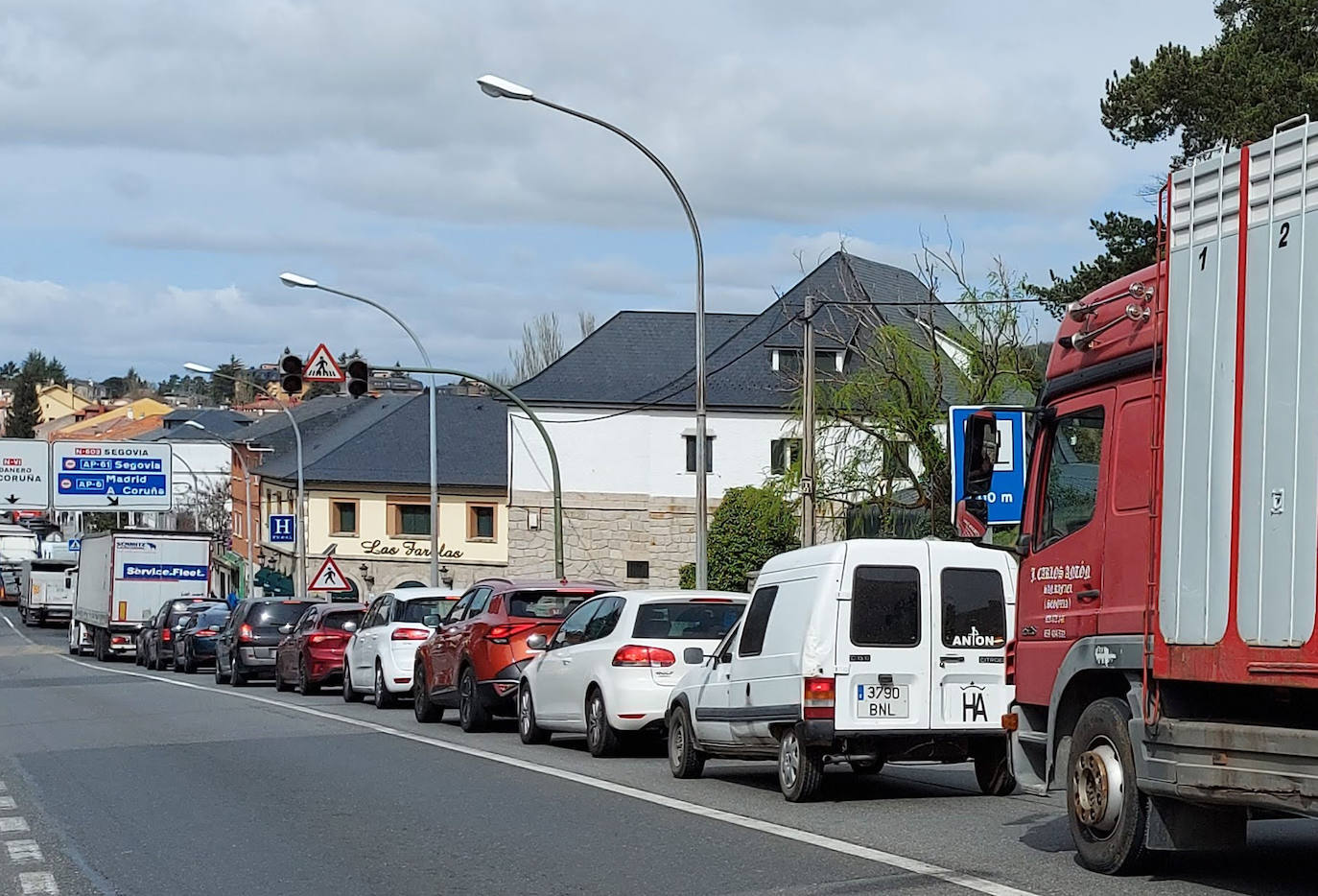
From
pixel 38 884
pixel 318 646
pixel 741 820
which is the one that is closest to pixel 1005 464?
pixel 741 820

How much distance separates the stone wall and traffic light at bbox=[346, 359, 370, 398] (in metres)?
27.3

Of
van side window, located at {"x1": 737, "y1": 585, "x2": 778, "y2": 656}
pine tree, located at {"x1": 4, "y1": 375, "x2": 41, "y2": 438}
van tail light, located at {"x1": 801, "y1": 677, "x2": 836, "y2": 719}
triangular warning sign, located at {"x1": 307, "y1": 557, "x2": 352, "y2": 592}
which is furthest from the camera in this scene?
pine tree, located at {"x1": 4, "y1": 375, "x2": 41, "y2": 438}

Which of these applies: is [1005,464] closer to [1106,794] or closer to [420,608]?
[1106,794]

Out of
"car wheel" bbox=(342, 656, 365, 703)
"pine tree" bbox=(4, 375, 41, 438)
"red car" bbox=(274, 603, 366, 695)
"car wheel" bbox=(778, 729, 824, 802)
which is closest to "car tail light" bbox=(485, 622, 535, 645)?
"car wheel" bbox=(342, 656, 365, 703)

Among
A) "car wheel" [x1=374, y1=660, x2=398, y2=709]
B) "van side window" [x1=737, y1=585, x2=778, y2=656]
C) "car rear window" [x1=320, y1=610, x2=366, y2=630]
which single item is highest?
"van side window" [x1=737, y1=585, x2=778, y2=656]

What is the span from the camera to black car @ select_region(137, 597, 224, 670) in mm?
42031

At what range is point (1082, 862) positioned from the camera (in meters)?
9.38

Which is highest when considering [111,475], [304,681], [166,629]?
[111,475]

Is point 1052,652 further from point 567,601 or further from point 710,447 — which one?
point 710,447

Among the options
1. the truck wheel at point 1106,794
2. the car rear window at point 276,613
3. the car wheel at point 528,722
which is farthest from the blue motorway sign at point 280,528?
the truck wheel at point 1106,794

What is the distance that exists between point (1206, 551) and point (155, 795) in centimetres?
859

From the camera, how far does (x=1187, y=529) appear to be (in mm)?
8492

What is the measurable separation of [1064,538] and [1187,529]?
136 cm

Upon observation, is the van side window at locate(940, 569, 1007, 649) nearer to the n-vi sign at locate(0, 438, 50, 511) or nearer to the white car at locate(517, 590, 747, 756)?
the white car at locate(517, 590, 747, 756)
